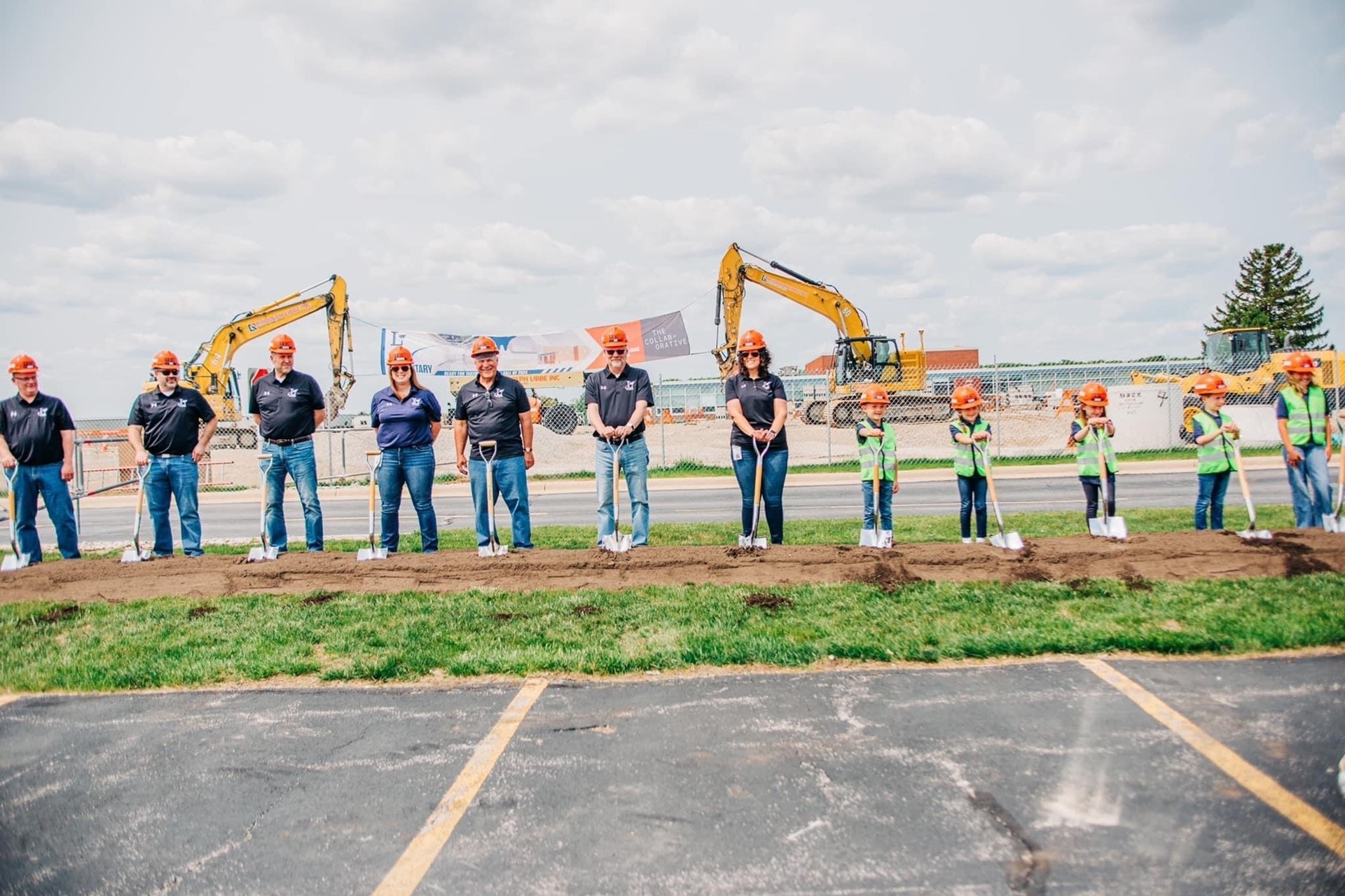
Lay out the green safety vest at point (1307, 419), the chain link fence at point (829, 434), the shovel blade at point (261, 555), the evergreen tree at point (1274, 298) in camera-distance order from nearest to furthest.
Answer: the shovel blade at point (261, 555)
the green safety vest at point (1307, 419)
the chain link fence at point (829, 434)
the evergreen tree at point (1274, 298)

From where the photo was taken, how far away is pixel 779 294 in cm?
2659

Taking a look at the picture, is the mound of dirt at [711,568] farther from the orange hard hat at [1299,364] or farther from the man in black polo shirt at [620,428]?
the orange hard hat at [1299,364]

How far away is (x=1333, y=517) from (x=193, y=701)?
29.5ft

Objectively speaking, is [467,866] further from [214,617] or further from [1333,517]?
[1333,517]

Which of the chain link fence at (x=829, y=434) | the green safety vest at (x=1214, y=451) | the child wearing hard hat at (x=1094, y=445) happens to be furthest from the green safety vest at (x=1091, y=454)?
the chain link fence at (x=829, y=434)

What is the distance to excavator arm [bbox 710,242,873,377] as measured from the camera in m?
24.9

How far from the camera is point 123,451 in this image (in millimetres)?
25938

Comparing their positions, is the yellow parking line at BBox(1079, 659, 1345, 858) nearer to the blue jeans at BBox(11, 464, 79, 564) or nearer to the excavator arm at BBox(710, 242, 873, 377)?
the blue jeans at BBox(11, 464, 79, 564)

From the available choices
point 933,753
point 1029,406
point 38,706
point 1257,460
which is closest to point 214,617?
point 38,706

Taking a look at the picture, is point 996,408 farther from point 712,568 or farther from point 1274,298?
point 1274,298

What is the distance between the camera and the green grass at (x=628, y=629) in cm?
526

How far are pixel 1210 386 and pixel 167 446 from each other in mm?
10458

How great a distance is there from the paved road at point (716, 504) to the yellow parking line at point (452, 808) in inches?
353

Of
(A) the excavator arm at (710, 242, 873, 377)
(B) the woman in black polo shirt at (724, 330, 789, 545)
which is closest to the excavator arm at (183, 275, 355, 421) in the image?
(A) the excavator arm at (710, 242, 873, 377)
